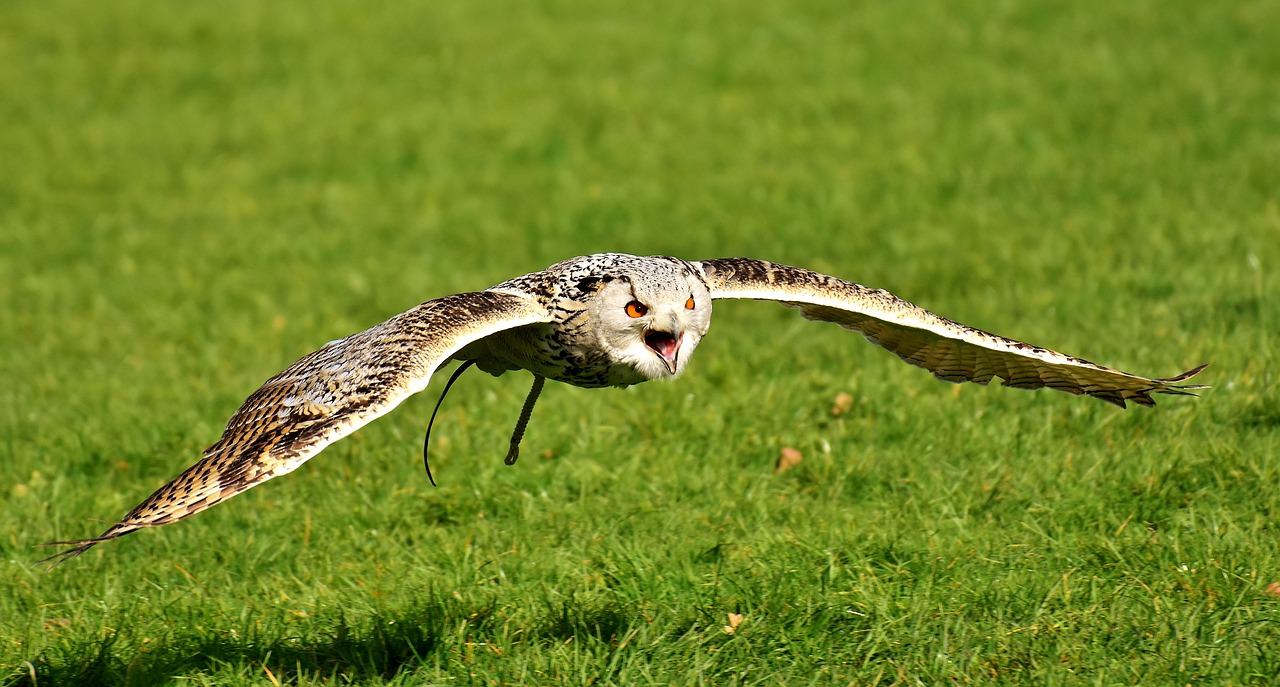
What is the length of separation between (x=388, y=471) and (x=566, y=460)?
3.18ft

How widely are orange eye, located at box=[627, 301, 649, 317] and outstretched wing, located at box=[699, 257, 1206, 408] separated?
Result: 1.63 ft

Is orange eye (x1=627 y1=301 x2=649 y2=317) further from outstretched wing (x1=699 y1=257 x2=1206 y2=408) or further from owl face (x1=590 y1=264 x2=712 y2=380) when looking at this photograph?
outstretched wing (x1=699 y1=257 x2=1206 y2=408)

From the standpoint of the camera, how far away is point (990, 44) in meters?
16.5

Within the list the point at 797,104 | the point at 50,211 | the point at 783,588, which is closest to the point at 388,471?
the point at 783,588

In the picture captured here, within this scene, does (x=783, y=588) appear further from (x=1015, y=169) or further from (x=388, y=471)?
(x=1015, y=169)

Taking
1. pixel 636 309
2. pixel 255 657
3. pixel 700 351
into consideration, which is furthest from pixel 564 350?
pixel 700 351

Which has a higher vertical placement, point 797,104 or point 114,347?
point 797,104

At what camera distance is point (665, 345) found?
18.7 feet

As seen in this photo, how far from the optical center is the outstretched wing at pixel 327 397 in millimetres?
4676

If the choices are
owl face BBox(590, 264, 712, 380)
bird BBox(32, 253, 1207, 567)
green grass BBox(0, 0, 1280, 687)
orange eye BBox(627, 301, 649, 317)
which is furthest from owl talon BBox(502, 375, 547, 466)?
orange eye BBox(627, 301, 649, 317)

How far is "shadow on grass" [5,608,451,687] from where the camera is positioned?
18.6 feet

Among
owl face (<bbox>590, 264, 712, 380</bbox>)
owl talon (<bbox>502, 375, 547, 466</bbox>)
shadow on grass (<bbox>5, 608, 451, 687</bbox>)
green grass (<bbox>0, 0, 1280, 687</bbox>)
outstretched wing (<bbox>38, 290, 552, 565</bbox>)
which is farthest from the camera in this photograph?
owl talon (<bbox>502, 375, 547, 466</bbox>)

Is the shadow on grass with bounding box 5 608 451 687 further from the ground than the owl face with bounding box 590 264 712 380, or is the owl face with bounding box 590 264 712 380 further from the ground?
the owl face with bounding box 590 264 712 380

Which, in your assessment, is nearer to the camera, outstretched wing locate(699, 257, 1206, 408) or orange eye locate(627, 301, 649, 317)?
orange eye locate(627, 301, 649, 317)
